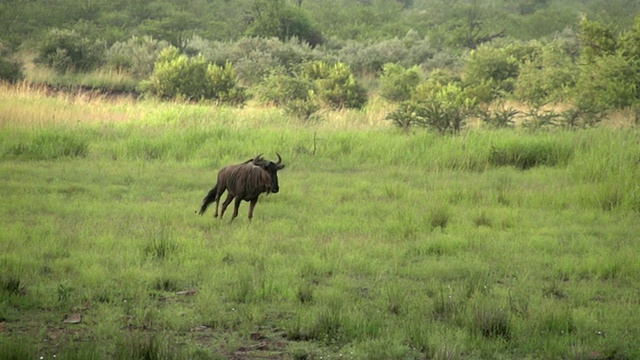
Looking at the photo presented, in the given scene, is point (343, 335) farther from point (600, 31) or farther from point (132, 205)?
point (600, 31)

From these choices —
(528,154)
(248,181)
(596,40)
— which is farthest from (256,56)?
(248,181)

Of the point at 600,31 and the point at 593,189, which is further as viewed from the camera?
the point at 600,31

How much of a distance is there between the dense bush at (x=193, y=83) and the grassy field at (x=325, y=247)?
25.8 feet

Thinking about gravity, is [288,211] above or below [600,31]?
below

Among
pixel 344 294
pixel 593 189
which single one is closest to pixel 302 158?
pixel 593 189

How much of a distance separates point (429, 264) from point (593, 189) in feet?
14.6

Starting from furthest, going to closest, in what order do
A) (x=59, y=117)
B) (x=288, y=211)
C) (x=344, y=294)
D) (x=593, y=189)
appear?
(x=59, y=117) → (x=593, y=189) → (x=288, y=211) → (x=344, y=294)

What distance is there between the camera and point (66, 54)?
1161 inches

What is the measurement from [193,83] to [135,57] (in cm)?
745

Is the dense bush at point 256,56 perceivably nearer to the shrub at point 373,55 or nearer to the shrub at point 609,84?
the shrub at point 373,55

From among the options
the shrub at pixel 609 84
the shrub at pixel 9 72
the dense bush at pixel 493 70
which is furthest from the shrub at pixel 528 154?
the shrub at pixel 9 72

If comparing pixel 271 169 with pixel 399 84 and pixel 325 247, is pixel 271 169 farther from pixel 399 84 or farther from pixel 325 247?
pixel 399 84

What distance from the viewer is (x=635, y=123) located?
18500mm

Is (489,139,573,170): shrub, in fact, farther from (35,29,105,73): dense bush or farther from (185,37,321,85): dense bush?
(35,29,105,73): dense bush
